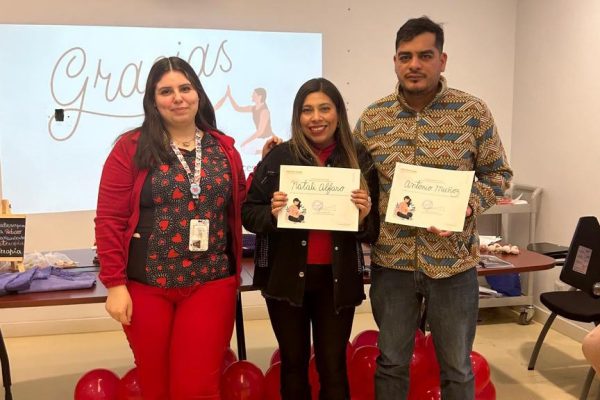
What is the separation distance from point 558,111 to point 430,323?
256cm

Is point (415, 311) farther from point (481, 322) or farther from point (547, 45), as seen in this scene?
point (547, 45)

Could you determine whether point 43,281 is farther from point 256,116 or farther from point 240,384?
point 256,116

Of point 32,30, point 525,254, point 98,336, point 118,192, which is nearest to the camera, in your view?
point 118,192

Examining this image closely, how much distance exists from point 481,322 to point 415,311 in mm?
2415

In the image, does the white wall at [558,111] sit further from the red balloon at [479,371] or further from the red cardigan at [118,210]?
the red cardigan at [118,210]

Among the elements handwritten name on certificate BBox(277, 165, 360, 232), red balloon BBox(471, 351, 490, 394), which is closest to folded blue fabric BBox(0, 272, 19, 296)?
handwritten name on certificate BBox(277, 165, 360, 232)

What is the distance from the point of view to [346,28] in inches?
163

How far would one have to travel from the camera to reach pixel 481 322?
4156mm

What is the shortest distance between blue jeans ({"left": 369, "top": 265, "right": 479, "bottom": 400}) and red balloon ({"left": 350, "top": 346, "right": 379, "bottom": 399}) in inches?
16.4

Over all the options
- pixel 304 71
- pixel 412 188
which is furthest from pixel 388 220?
pixel 304 71

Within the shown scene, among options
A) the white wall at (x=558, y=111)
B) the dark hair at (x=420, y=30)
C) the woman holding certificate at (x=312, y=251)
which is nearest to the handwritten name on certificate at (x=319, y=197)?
the woman holding certificate at (x=312, y=251)

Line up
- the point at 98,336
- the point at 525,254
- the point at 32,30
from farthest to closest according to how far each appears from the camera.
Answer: the point at 98,336 → the point at 32,30 → the point at 525,254

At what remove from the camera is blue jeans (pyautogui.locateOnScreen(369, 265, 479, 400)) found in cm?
194

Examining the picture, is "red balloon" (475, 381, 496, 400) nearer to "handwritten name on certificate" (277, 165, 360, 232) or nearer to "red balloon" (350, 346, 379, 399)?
"red balloon" (350, 346, 379, 399)
